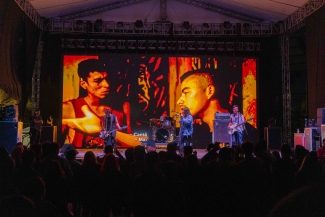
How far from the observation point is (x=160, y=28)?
1527 centimetres

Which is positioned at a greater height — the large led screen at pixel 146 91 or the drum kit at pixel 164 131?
the large led screen at pixel 146 91

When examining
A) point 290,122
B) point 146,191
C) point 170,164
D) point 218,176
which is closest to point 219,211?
point 218,176

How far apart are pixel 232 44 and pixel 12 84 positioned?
27.0 feet

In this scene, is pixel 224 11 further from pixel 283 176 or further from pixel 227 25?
pixel 283 176

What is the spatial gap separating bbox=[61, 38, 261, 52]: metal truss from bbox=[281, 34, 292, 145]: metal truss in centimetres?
107

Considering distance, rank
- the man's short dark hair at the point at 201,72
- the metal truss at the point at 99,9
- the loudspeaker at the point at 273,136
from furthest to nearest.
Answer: the man's short dark hair at the point at 201,72
the metal truss at the point at 99,9
the loudspeaker at the point at 273,136

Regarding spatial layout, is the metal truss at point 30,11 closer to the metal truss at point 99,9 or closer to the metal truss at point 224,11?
the metal truss at point 99,9

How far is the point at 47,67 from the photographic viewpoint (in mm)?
15398

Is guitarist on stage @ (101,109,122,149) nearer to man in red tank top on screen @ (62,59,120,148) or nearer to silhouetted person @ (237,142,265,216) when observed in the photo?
man in red tank top on screen @ (62,59,120,148)

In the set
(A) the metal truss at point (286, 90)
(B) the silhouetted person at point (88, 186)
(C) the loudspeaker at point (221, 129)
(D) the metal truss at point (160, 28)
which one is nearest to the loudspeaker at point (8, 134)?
(D) the metal truss at point (160, 28)

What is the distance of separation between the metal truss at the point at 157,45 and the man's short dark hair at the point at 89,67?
0.55m

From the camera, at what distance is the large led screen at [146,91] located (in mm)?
15250

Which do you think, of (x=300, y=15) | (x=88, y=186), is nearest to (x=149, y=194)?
(x=88, y=186)

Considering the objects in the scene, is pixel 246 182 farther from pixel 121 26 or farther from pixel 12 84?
pixel 121 26
